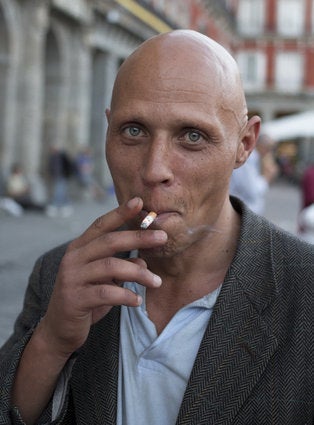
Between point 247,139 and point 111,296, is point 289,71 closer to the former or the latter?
point 247,139

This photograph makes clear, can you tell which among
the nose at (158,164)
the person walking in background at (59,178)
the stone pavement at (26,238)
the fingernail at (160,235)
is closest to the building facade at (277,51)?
the stone pavement at (26,238)

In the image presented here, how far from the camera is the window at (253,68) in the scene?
42.5 metres

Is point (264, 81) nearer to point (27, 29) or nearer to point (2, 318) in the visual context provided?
point (27, 29)

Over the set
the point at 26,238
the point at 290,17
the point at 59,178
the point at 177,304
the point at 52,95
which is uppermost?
the point at 290,17

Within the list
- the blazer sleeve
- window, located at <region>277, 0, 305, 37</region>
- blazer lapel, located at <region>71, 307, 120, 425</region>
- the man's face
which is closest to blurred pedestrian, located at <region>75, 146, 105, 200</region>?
the blazer sleeve

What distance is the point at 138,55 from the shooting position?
1.44m

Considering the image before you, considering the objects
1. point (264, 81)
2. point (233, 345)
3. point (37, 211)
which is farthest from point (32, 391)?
point (264, 81)

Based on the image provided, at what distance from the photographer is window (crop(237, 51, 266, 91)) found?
139 feet

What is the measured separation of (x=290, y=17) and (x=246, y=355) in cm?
4290

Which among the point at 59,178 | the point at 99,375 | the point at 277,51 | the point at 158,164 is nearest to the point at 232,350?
the point at 99,375

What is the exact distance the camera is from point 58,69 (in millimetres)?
17344

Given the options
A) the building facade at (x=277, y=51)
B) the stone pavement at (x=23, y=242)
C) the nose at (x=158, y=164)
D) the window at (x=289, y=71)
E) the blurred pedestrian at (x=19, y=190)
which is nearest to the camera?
the nose at (x=158, y=164)

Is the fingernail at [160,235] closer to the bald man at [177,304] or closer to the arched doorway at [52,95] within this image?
the bald man at [177,304]

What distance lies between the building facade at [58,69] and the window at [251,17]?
932 inches
